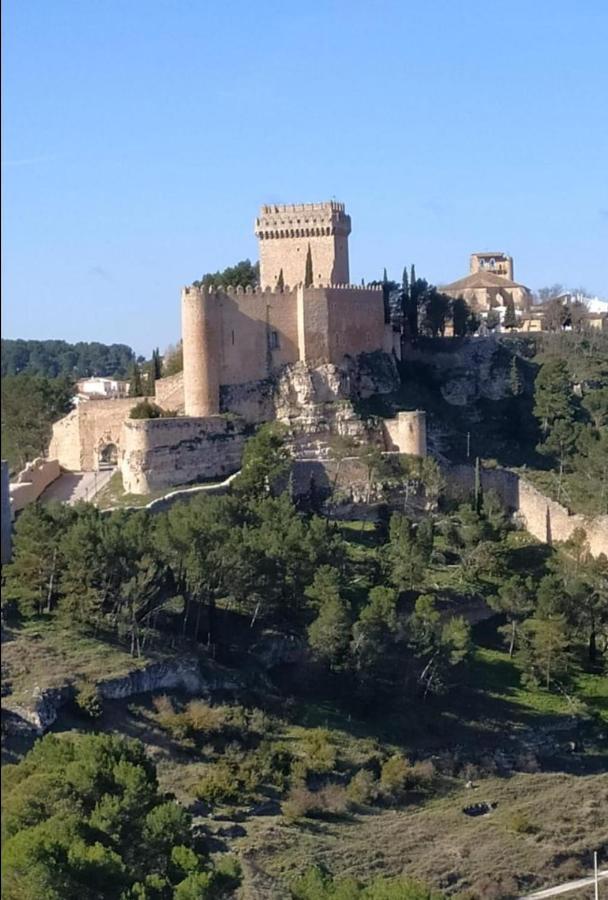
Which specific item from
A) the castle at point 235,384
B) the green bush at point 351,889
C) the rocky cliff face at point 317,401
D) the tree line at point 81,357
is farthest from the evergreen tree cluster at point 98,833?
the tree line at point 81,357

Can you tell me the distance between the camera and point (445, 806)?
82.9 ft

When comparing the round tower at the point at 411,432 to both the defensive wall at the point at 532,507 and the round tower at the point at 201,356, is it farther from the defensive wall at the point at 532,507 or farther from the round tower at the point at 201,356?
the round tower at the point at 201,356

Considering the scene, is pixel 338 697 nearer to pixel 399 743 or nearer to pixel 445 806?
pixel 399 743

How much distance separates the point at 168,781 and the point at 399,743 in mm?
5463

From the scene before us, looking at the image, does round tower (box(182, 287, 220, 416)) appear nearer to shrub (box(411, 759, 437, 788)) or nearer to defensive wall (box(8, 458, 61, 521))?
defensive wall (box(8, 458, 61, 521))

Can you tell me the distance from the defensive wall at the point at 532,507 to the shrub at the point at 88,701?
44.5ft

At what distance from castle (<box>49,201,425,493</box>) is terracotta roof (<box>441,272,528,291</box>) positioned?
2411 centimetres

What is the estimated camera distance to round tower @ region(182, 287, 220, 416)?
35.4 metres

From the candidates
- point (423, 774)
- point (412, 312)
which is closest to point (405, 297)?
point (412, 312)

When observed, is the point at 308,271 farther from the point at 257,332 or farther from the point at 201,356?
the point at 201,356

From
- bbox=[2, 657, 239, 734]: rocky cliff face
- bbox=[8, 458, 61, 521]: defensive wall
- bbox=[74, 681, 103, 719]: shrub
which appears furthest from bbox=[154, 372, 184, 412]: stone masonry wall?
bbox=[74, 681, 103, 719]: shrub

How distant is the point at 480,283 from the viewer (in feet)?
206

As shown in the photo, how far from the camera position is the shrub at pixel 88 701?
81.5 ft

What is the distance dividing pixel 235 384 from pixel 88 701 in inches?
506
